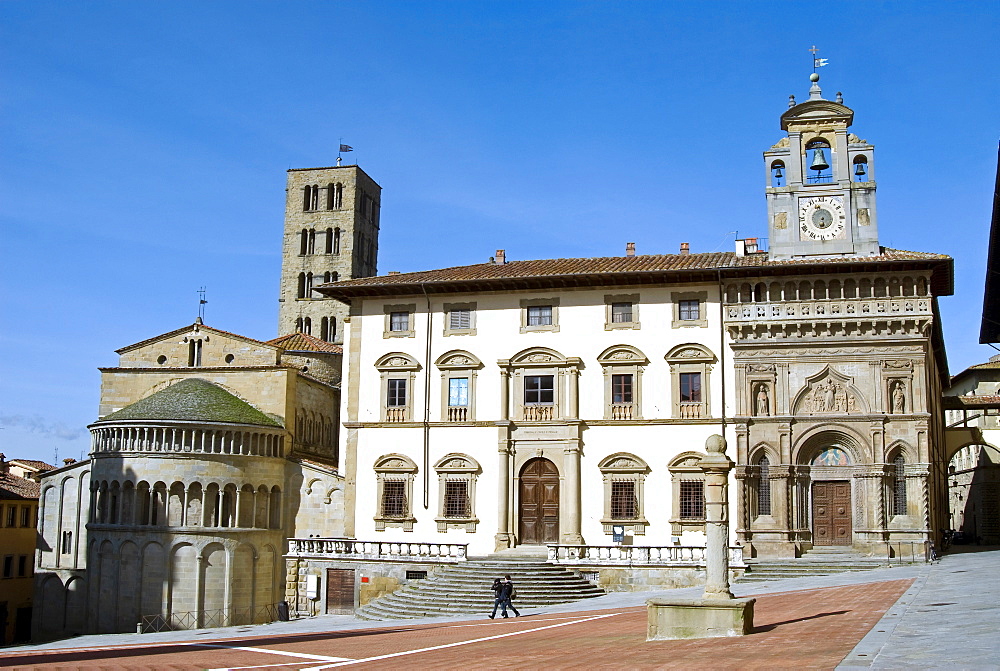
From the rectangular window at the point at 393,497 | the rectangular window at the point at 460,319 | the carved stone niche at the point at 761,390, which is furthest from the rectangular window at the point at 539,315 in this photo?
the rectangular window at the point at 393,497

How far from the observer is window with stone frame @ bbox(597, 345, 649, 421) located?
40188mm

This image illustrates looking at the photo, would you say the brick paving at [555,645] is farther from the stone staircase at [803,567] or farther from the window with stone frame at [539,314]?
the window with stone frame at [539,314]

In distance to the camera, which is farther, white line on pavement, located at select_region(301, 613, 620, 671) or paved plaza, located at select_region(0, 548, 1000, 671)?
white line on pavement, located at select_region(301, 613, 620, 671)

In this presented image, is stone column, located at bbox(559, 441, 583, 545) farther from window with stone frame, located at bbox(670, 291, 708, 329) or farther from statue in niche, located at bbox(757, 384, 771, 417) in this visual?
statue in niche, located at bbox(757, 384, 771, 417)

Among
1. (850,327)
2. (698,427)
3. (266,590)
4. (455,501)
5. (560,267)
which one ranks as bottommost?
(266,590)

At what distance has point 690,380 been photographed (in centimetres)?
3978

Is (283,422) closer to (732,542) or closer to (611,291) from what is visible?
(611,291)

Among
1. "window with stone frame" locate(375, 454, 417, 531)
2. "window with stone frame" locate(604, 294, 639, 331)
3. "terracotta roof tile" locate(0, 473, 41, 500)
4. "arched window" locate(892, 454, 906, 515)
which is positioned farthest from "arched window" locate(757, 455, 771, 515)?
"terracotta roof tile" locate(0, 473, 41, 500)

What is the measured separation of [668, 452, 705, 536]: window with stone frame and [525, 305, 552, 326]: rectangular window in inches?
305

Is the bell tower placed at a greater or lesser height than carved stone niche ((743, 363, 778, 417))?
greater

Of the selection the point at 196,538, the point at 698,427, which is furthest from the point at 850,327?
the point at 196,538

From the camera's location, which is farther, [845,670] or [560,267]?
[560,267]

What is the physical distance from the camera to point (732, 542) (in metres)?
38.3

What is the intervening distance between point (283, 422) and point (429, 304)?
28.5ft
